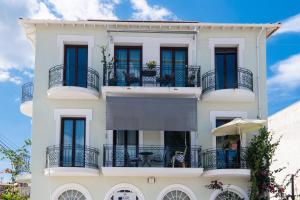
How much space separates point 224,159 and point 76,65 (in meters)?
7.78

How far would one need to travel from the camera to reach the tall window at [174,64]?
85.5 feet

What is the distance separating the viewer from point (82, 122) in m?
25.7

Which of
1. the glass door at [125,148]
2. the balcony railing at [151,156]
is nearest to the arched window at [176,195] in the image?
the balcony railing at [151,156]

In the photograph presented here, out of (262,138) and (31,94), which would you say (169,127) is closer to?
(262,138)

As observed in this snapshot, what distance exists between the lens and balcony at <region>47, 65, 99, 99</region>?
81.9 feet

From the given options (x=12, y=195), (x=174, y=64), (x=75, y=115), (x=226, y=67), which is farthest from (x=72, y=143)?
(x=226, y=67)

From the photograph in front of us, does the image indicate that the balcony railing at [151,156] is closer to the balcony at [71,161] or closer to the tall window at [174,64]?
the balcony at [71,161]

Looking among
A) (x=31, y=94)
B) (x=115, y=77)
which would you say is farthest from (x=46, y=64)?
(x=115, y=77)

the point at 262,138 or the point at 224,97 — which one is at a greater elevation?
the point at 224,97

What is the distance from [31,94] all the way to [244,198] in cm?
1050

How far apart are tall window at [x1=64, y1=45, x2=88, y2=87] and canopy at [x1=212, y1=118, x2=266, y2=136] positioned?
631cm

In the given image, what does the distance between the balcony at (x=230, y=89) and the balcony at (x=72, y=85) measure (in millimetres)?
4853

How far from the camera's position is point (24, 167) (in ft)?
86.5

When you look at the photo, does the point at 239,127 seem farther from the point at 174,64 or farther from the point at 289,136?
the point at 289,136
